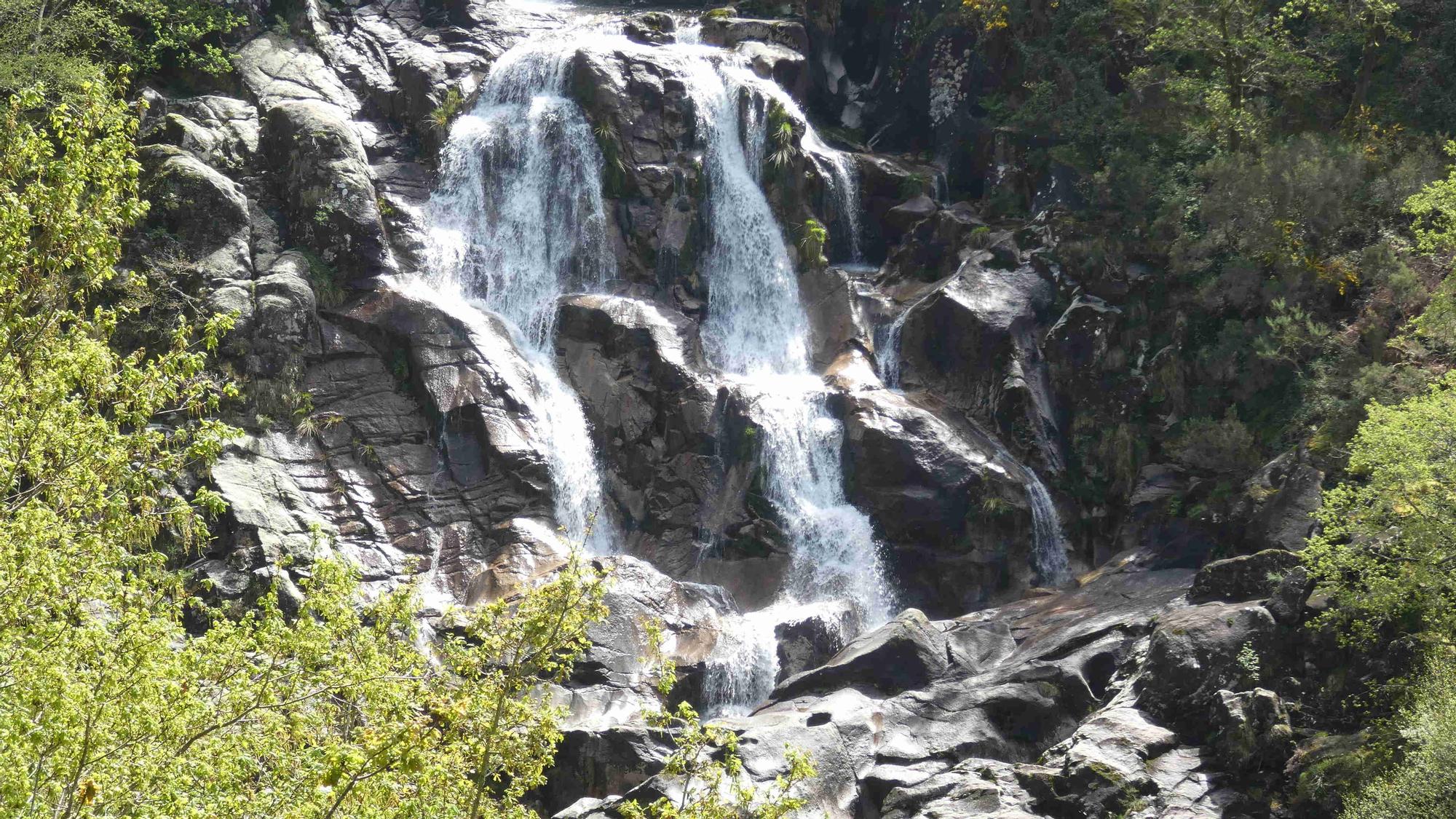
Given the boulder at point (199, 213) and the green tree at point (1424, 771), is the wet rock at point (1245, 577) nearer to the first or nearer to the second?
the green tree at point (1424, 771)

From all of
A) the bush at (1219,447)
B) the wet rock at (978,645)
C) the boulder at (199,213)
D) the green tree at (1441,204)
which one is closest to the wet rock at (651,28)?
the boulder at (199,213)

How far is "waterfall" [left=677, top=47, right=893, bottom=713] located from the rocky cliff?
0.33ft

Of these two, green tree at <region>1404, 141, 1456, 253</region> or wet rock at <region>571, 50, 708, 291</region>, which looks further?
wet rock at <region>571, 50, 708, 291</region>

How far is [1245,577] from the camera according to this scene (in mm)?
19188

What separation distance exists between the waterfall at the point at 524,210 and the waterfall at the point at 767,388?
3.59 meters

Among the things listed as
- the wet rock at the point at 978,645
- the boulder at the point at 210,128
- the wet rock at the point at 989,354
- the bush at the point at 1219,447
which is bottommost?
the wet rock at the point at 978,645

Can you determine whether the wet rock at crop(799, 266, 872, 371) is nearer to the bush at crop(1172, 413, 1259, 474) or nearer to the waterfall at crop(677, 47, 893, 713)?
the waterfall at crop(677, 47, 893, 713)

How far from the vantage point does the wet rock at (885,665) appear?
21.3 metres

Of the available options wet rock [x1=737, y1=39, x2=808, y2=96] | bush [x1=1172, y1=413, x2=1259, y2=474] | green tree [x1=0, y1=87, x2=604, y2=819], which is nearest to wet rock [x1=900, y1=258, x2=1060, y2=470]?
bush [x1=1172, y1=413, x2=1259, y2=474]

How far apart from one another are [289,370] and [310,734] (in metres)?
17.0

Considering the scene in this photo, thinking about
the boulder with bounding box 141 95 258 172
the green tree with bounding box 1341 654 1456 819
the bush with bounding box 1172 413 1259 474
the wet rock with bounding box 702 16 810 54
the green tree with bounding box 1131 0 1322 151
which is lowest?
the green tree with bounding box 1341 654 1456 819

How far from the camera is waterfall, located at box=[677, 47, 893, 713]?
81.8 ft

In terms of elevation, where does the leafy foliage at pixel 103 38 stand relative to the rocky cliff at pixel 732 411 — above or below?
above

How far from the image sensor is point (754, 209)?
33938 mm
